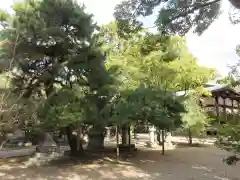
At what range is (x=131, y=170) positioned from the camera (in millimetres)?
9562

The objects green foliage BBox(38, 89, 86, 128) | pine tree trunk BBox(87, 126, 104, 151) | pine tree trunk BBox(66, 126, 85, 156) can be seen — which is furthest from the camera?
pine tree trunk BBox(87, 126, 104, 151)

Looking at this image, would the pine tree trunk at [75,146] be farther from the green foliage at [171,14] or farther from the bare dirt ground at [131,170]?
the green foliage at [171,14]

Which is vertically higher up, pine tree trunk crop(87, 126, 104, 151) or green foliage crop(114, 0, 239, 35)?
green foliage crop(114, 0, 239, 35)

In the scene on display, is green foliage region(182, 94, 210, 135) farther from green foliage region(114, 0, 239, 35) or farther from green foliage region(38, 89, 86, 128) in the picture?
green foliage region(114, 0, 239, 35)

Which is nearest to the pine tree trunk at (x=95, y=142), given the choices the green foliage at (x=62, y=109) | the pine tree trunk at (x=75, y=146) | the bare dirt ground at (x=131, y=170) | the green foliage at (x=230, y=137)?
the pine tree trunk at (x=75, y=146)

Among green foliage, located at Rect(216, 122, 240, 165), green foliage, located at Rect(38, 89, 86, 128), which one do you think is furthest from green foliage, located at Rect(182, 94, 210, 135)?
green foliage, located at Rect(216, 122, 240, 165)

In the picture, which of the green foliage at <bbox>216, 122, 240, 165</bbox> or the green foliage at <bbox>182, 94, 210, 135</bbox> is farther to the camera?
the green foliage at <bbox>182, 94, 210, 135</bbox>

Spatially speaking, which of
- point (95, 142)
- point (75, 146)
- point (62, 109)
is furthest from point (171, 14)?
point (95, 142)

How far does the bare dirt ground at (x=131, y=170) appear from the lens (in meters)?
8.51

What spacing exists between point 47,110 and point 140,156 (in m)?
5.15

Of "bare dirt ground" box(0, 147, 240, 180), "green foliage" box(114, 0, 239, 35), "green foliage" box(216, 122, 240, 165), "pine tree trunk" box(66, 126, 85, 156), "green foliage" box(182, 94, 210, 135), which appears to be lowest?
"bare dirt ground" box(0, 147, 240, 180)

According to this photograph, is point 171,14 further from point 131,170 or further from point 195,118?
point 195,118

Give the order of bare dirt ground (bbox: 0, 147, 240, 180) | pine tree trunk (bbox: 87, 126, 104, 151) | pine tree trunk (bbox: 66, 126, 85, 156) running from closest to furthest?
bare dirt ground (bbox: 0, 147, 240, 180), pine tree trunk (bbox: 66, 126, 85, 156), pine tree trunk (bbox: 87, 126, 104, 151)

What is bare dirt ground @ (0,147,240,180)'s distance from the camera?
27.9 ft
